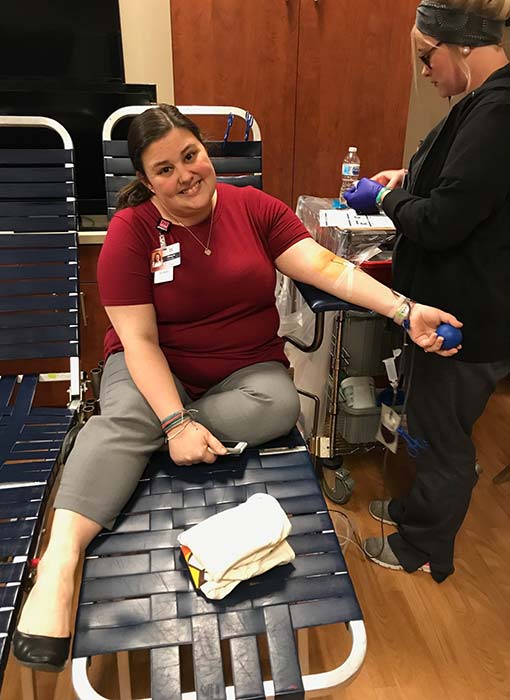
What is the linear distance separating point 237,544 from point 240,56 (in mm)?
1912

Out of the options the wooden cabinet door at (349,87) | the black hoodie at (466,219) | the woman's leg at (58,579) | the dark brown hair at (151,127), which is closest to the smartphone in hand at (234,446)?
the woman's leg at (58,579)

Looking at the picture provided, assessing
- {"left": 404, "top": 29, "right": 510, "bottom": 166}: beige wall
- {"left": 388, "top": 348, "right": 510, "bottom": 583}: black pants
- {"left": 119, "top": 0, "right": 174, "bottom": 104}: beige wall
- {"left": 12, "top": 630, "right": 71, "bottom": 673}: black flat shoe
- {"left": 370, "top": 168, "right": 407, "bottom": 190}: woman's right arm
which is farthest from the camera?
{"left": 404, "top": 29, "right": 510, "bottom": 166}: beige wall

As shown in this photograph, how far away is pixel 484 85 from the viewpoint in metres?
1.14

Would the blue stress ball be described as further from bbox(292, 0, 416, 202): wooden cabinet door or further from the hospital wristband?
bbox(292, 0, 416, 202): wooden cabinet door

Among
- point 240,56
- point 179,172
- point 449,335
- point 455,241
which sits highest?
point 240,56

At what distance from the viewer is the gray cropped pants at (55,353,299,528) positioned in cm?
114

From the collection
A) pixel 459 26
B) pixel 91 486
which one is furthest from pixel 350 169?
pixel 91 486

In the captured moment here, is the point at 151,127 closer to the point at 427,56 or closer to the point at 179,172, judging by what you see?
the point at 179,172

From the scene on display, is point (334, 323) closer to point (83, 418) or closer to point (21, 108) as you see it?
point (83, 418)

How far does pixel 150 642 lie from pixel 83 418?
33.0 inches

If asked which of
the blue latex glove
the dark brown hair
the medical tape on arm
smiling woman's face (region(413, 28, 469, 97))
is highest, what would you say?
smiling woman's face (region(413, 28, 469, 97))

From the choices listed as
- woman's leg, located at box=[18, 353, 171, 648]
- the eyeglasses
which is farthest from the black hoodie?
woman's leg, located at box=[18, 353, 171, 648]

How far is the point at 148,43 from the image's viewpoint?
2404 millimetres

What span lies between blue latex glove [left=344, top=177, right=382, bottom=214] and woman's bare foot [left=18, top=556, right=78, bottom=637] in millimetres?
1128
